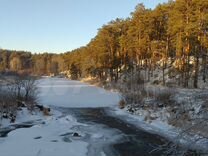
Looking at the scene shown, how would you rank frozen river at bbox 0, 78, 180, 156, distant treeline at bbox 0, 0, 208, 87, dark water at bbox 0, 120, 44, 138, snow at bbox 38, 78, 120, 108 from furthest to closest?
1. distant treeline at bbox 0, 0, 208, 87
2. snow at bbox 38, 78, 120, 108
3. dark water at bbox 0, 120, 44, 138
4. frozen river at bbox 0, 78, 180, 156

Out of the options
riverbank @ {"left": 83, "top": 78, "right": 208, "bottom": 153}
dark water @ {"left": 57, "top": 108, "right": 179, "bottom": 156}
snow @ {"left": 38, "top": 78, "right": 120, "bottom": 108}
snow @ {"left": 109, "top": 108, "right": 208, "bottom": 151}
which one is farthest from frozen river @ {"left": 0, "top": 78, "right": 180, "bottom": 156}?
snow @ {"left": 38, "top": 78, "right": 120, "bottom": 108}

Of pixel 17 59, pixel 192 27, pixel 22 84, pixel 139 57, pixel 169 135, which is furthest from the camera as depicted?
pixel 17 59

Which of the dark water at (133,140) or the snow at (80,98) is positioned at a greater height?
the dark water at (133,140)

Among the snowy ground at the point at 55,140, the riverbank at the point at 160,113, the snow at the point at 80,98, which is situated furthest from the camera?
the snow at the point at 80,98

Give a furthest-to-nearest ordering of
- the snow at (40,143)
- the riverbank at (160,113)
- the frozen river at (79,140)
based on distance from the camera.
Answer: the riverbank at (160,113) → the frozen river at (79,140) → the snow at (40,143)

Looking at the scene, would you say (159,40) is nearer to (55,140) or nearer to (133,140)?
(133,140)

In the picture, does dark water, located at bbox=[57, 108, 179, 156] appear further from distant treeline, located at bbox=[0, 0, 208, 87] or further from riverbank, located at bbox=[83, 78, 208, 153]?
distant treeline, located at bbox=[0, 0, 208, 87]

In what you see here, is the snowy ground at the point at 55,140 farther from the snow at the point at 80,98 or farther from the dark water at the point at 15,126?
the snow at the point at 80,98

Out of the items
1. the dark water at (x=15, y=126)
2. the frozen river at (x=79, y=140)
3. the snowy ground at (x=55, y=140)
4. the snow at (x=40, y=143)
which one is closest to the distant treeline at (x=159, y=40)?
the frozen river at (x=79, y=140)

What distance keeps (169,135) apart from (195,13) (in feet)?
93.5

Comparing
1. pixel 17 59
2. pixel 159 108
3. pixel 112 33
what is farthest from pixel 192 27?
pixel 17 59

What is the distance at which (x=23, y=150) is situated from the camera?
1199cm

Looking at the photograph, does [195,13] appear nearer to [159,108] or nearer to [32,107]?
[159,108]

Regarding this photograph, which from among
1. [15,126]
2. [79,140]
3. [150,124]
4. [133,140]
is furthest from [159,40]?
[79,140]
